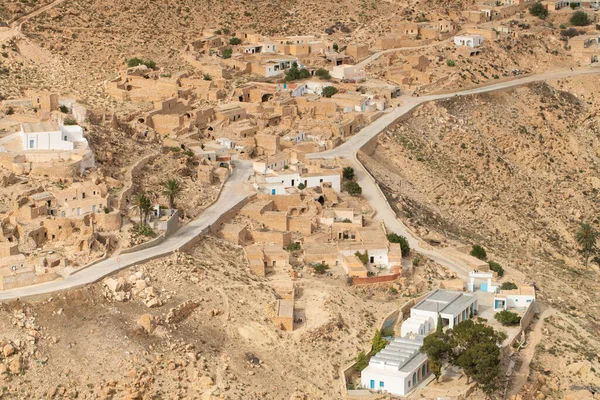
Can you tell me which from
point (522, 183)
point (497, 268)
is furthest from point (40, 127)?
point (522, 183)

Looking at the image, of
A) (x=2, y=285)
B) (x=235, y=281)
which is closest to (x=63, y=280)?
(x=2, y=285)

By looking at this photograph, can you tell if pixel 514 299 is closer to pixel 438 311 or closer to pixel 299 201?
pixel 438 311

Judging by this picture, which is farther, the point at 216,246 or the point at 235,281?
the point at 216,246

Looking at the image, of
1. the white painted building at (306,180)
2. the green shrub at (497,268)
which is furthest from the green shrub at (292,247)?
the green shrub at (497,268)

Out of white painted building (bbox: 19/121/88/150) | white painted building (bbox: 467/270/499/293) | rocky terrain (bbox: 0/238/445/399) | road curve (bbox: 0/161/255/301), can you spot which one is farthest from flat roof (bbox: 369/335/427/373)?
white painted building (bbox: 19/121/88/150)

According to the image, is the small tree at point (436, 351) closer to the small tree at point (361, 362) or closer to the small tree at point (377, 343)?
the small tree at point (377, 343)

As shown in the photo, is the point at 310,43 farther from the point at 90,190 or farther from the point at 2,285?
the point at 2,285
